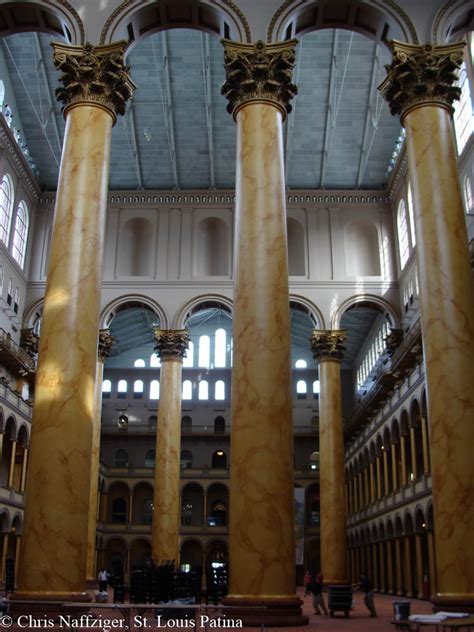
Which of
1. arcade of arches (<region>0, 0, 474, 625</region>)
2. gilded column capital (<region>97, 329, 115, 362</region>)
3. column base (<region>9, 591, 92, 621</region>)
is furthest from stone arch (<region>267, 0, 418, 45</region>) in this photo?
gilded column capital (<region>97, 329, 115, 362</region>)

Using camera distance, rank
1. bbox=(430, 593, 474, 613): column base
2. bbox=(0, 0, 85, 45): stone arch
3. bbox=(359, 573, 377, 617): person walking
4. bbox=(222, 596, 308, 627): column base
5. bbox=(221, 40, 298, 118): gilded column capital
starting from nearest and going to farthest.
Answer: bbox=(222, 596, 308, 627): column base < bbox=(430, 593, 474, 613): column base < bbox=(221, 40, 298, 118): gilded column capital < bbox=(0, 0, 85, 45): stone arch < bbox=(359, 573, 377, 617): person walking

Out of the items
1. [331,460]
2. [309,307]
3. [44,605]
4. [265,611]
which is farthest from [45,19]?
[331,460]

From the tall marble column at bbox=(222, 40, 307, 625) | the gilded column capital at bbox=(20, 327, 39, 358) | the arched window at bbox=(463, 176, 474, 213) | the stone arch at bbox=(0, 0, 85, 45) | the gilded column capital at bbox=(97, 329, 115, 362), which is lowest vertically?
the tall marble column at bbox=(222, 40, 307, 625)

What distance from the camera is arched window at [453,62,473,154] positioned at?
71.7 ft

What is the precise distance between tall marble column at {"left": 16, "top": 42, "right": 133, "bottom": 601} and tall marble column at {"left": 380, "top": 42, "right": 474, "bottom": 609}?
499 cm

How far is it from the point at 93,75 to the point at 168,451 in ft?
52.6

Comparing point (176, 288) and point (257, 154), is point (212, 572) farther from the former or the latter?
point (176, 288)

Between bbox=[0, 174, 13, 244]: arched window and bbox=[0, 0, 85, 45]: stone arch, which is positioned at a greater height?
bbox=[0, 174, 13, 244]: arched window

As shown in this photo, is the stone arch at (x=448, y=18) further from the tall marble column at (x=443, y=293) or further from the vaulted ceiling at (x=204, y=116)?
the vaulted ceiling at (x=204, y=116)

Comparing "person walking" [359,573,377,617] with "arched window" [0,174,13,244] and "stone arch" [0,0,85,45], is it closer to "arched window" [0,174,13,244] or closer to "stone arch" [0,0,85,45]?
"stone arch" [0,0,85,45]

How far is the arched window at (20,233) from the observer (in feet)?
94.5

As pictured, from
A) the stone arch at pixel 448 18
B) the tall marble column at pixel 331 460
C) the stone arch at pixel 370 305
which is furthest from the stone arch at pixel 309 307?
the stone arch at pixel 448 18

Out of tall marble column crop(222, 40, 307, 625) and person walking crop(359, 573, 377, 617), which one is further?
person walking crop(359, 573, 377, 617)

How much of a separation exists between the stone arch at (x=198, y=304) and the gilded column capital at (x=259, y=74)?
16394 mm
